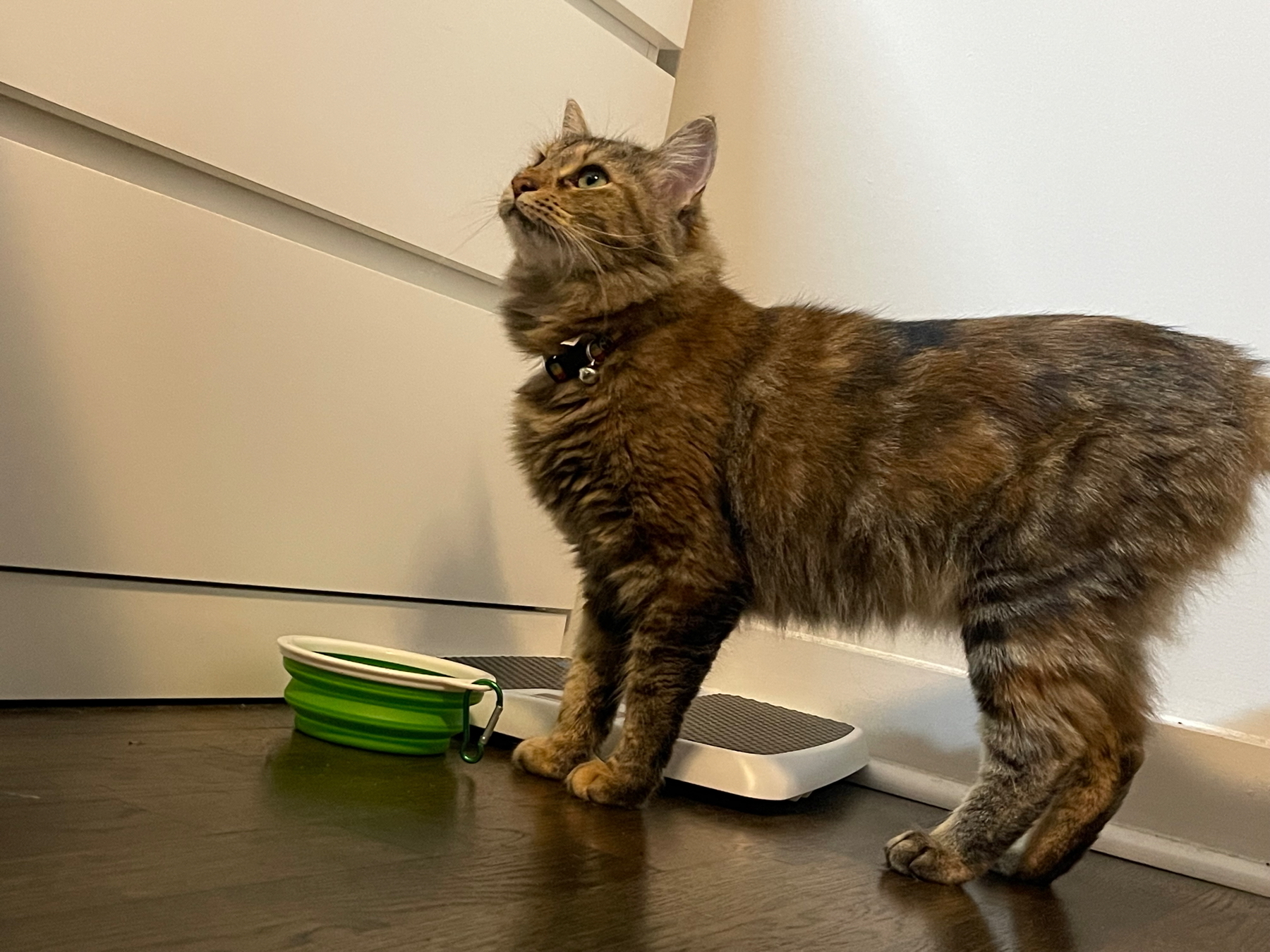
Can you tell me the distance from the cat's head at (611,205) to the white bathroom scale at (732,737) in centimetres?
70

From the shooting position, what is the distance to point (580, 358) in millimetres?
1570

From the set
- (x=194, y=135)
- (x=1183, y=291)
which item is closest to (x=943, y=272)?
(x=1183, y=291)

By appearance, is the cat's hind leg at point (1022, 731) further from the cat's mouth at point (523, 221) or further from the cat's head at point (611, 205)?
the cat's mouth at point (523, 221)

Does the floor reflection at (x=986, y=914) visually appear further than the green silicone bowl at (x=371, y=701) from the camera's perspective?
No

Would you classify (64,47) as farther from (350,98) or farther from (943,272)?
(943,272)

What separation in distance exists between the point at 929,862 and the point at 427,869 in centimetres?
67

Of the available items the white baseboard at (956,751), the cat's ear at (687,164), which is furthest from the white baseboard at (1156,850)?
the cat's ear at (687,164)

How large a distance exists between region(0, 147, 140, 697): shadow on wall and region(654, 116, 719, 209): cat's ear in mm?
870

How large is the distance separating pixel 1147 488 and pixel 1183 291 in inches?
28.8

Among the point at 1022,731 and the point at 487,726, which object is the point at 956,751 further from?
the point at 487,726

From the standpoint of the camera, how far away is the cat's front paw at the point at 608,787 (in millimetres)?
1428

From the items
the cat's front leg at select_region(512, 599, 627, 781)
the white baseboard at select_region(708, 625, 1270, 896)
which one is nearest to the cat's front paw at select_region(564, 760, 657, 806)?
the cat's front leg at select_region(512, 599, 627, 781)

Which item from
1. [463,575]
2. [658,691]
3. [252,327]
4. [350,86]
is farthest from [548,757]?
[350,86]

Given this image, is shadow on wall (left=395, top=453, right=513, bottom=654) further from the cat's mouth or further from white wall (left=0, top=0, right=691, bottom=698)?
the cat's mouth
